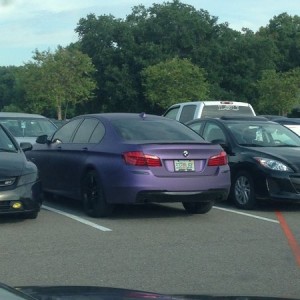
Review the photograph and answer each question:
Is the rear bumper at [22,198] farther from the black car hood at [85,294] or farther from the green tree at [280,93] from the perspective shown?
the green tree at [280,93]

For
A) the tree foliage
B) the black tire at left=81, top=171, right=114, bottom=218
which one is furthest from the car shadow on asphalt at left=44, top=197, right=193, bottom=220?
the tree foliage

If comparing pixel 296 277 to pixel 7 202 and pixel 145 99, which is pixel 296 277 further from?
pixel 145 99

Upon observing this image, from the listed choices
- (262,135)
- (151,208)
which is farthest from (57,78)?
(151,208)

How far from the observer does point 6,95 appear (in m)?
89.2

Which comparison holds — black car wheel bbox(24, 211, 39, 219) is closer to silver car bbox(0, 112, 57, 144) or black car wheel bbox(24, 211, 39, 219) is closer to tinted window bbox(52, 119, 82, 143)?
tinted window bbox(52, 119, 82, 143)

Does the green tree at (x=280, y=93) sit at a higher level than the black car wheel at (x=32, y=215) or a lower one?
lower

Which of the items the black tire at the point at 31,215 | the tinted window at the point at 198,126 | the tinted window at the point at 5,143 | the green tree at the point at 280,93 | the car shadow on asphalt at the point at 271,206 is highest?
the tinted window at the point at 5,143

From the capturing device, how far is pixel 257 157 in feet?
37.7

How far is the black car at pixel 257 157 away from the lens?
36.8 ft

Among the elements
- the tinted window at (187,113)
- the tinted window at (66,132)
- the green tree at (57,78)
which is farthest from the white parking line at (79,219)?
the green tree at (57,78)

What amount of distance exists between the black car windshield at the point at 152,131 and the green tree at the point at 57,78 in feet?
120

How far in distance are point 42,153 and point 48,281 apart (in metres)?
5.59

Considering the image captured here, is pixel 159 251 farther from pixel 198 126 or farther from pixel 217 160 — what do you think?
pixel 198 126

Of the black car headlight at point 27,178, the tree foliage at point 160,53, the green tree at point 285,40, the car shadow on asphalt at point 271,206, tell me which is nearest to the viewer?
the black car headlight at point 27,178
